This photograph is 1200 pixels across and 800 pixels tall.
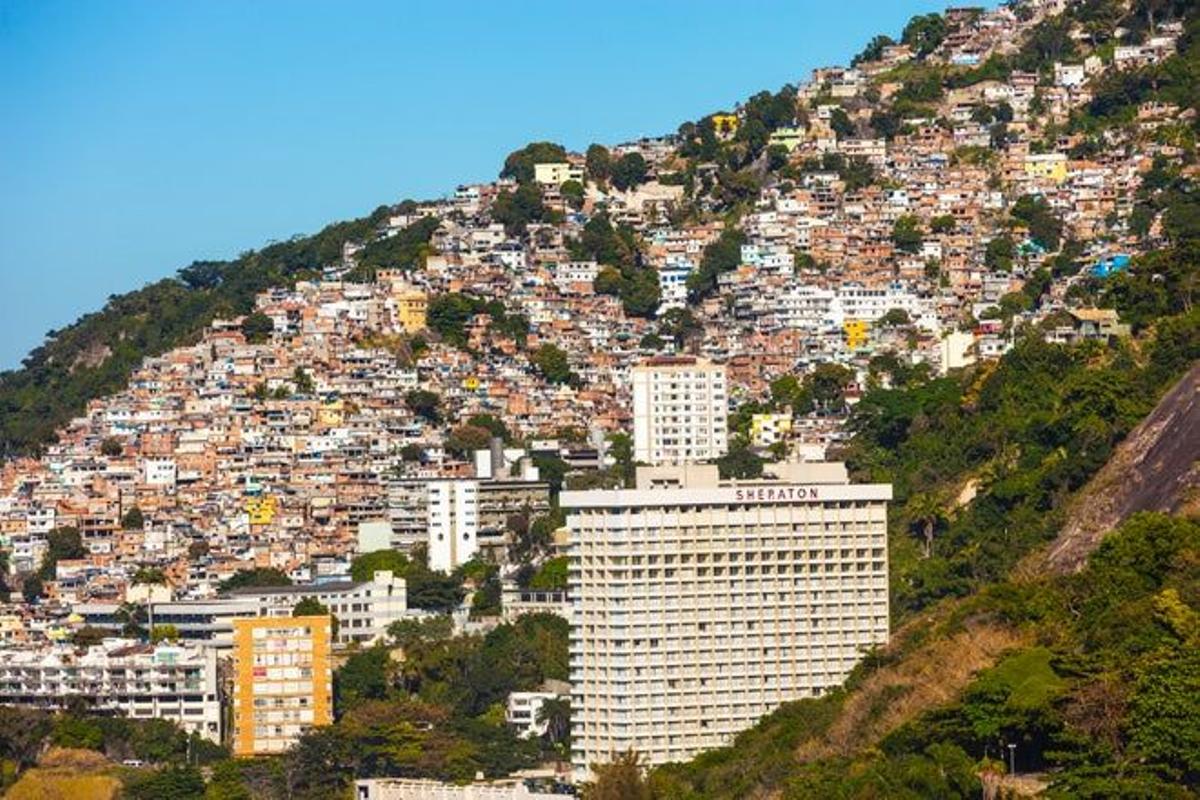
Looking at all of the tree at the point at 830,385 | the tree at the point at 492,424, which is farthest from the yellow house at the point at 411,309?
the tree at the point at 830,385

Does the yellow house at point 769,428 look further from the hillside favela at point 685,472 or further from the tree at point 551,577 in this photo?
the tree at point 551,577

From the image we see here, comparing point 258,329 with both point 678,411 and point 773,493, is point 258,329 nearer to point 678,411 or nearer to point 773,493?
point 678,411

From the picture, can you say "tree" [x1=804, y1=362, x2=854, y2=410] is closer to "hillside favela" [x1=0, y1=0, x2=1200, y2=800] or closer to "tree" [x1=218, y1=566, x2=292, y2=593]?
"hillside favela" [x1=0, y1=0, x2=1200, y2=800]

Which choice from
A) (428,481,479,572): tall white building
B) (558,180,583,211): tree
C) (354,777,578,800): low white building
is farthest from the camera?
(558,180,583,211): tree

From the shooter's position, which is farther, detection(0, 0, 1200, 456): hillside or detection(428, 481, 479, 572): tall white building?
detection(0, 0, 1200, 456): hillside

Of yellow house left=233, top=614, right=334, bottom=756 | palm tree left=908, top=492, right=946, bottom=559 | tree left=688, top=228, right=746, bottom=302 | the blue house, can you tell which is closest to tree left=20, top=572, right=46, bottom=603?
yellow house left=233, top=614, right=334, bottom=756

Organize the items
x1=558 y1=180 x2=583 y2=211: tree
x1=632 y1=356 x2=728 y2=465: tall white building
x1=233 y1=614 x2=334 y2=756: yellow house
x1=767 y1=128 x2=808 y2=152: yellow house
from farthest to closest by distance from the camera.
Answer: x1=767 y1=128 x2=808 y2=152: yellow house → x1=558 y1=180 x2=583 y2=211: tree → x1=632 y1=356 x2=728 y2=465: tall white building → x1=233 y1=614 x2=334 y2=756: yellow house
